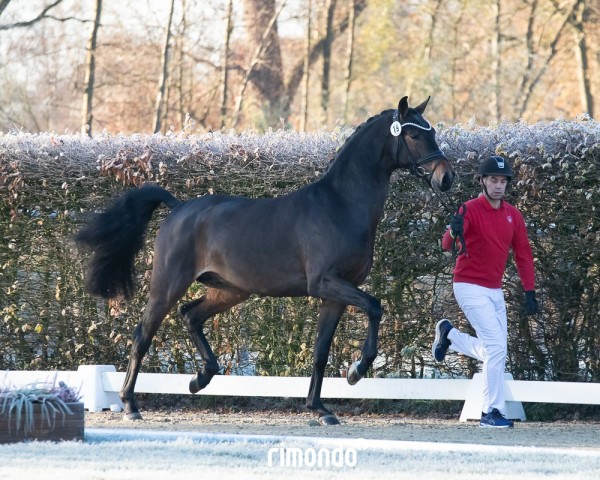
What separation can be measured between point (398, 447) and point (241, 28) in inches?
812

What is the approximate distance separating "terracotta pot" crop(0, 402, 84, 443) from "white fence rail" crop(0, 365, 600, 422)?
164cm

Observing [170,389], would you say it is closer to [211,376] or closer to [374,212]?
[211,376]

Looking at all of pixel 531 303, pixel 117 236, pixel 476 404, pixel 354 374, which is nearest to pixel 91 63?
pixel 117 236

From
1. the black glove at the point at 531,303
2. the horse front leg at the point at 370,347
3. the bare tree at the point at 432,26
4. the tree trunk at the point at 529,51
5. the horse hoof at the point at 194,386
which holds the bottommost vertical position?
the horse hoof at the point at 194,386

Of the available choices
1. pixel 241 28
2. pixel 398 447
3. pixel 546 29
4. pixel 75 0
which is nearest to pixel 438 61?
pixel 546 29

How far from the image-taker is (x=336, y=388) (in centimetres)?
828

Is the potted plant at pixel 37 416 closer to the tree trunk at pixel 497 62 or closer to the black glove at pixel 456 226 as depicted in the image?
the black glove at pixel 456 226

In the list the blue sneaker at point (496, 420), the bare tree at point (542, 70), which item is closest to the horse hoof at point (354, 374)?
the blue sneaker at point (496, 420)

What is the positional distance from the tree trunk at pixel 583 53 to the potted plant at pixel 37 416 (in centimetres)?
1910

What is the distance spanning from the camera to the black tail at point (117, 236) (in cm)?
843

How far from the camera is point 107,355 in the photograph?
30.4ft

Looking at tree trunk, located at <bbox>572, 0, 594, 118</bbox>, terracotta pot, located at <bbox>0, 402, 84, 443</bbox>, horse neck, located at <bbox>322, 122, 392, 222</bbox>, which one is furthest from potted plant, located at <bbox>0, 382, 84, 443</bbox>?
Answer: tree trunk, located at <bbox>572, 0, 594, 118</bbox>

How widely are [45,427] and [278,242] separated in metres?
2.45

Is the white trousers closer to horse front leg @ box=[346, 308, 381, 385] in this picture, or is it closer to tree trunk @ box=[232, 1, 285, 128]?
horse front leg @ box=[346, 308, 381, 385]
